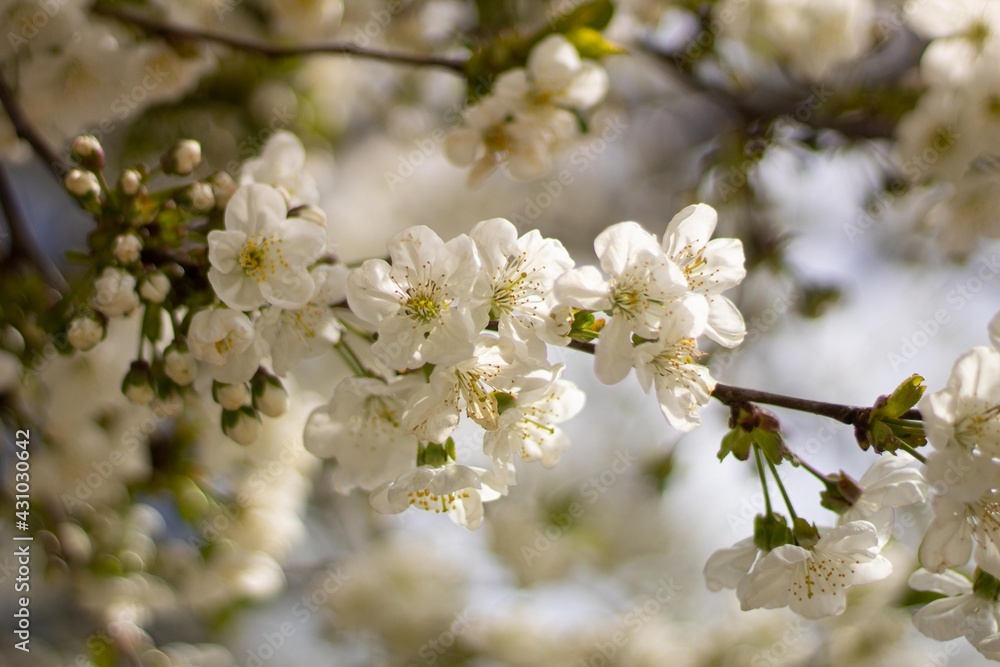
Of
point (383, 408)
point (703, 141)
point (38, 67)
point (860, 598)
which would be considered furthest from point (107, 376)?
point (703, 141)

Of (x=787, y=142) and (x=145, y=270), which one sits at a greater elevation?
(x=787, y=142)

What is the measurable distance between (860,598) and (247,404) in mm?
2027

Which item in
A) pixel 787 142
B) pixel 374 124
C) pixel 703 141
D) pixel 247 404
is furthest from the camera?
pixel 374 124

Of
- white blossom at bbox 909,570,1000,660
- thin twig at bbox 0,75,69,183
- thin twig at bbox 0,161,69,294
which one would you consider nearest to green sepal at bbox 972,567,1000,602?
white blossom at bbox 909,570,1000,660

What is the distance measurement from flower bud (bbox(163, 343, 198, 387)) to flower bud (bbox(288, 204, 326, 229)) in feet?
0.74

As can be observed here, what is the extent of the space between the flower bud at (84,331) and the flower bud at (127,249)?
111 millimetres

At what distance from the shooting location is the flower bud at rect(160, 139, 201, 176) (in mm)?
1122

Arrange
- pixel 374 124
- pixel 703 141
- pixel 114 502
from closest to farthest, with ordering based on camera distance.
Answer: pixel 114 502 < pixel 703 141 < pixel 374 124

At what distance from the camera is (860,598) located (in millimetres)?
2371

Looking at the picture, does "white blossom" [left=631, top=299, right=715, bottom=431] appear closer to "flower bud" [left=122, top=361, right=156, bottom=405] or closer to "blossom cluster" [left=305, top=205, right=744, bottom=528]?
"blossom cluster" [left=305, top=205, right=744, bottom=528]

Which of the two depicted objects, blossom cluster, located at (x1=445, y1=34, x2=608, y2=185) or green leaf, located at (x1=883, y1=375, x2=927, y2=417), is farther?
blossom cluster, located at (x1=445, y1=34, x2=608, y2=185)

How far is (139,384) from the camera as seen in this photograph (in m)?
1.10

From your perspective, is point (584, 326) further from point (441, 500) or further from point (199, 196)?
point (199, 196)

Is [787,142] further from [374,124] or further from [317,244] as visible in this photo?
[374,124]
